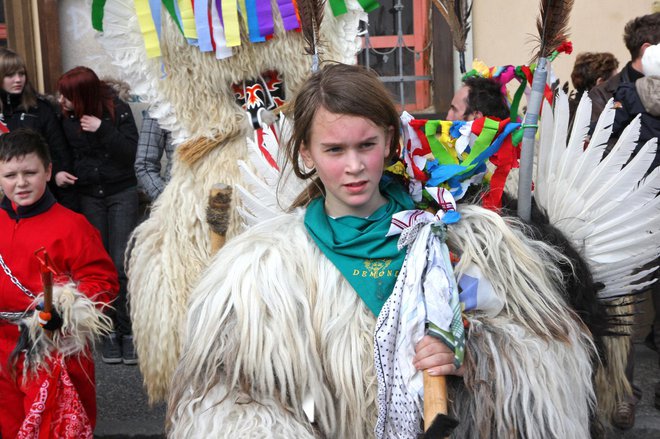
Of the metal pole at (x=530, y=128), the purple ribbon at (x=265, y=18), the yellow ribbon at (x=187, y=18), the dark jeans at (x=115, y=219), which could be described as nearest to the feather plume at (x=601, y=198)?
the metal pole at (x=530, y=128)

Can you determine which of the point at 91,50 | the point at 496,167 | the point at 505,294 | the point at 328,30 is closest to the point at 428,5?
the point at 91,50

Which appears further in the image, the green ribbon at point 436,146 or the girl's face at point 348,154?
the green ribbon at point 436,146

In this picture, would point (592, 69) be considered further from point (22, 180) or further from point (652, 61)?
point (22, 180)

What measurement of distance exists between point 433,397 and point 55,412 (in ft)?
5.54

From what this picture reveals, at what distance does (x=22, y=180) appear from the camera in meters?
3.44

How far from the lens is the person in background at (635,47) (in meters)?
4.53

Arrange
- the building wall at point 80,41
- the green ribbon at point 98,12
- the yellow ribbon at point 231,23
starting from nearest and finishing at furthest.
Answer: the yellow ribbon at point 231,23 < the green ribbon at point 98,12 < the building wall at point 80,41

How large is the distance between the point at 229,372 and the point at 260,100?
60.6 inches

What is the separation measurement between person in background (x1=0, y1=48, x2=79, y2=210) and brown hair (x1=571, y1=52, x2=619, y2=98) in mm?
3135

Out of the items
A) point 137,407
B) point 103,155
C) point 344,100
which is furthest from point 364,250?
point 103,155

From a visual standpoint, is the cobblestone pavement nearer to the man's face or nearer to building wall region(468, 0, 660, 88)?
the man's face

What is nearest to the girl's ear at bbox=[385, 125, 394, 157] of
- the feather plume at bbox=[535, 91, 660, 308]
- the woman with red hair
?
the feather plume at bbox=[535, 91, 660, 308]

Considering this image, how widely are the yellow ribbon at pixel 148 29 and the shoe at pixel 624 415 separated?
2716 millimetres

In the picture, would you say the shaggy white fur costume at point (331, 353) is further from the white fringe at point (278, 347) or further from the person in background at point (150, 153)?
the person in background at point (150, 153)
